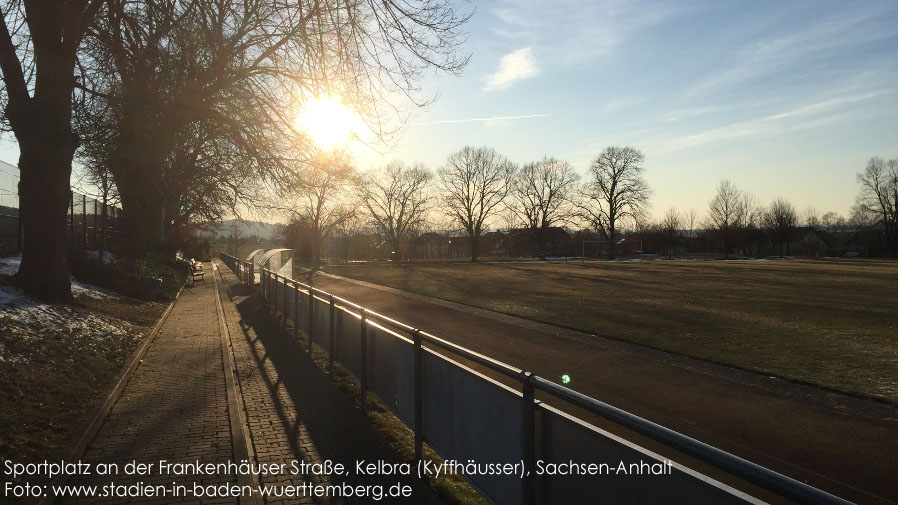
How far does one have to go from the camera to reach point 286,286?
1318 cm

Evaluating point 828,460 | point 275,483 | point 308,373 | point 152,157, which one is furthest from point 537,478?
point 152,157

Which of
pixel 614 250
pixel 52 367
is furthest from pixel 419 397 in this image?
pixel 614 250

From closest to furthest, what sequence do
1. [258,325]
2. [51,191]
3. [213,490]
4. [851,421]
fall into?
[213,490], [851,421], [51,191], [258,325]

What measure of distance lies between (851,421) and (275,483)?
5959mm

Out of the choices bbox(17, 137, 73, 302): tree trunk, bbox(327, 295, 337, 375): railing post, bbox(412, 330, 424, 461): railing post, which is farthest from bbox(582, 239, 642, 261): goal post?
bbox(412, 330, 424, 461): railing post

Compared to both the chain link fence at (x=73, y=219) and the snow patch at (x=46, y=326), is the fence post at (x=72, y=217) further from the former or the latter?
the snow patch at (x=46, y=326)

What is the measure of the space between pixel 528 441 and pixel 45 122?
456 inches

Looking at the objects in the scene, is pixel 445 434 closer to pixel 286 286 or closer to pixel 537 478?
pixel 537 478

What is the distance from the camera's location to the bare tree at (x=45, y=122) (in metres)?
10.8

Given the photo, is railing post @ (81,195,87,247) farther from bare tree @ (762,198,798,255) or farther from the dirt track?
bare tree @ (762,198,798,255)

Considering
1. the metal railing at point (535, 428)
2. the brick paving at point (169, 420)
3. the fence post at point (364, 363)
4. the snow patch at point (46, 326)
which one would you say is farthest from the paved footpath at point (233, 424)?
the snow patch at point (46, 326)

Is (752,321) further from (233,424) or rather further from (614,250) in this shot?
(614,250)

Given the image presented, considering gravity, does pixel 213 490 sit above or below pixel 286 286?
below

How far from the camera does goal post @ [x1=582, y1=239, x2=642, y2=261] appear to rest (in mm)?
82938
